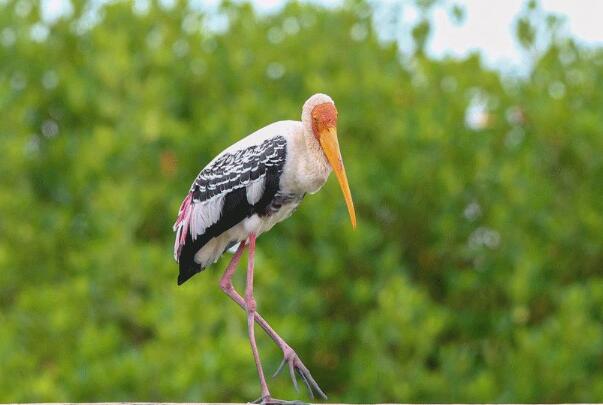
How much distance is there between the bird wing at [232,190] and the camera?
565 cm

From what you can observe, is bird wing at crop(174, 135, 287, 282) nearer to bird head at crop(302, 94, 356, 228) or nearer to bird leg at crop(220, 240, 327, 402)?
bird head at crop(302, 94, 356, 228)

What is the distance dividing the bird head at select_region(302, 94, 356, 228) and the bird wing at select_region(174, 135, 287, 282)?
172 millimetres

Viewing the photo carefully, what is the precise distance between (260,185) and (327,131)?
0.39 m

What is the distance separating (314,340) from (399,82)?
3537mm

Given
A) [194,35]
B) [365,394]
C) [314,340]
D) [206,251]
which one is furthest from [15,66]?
[206,251]

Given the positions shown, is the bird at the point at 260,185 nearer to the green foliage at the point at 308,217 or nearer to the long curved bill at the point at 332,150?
the long curved bill at the point at 332,150

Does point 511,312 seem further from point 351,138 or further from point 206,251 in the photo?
point 206,251

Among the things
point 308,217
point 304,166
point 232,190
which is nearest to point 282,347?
point 232,190

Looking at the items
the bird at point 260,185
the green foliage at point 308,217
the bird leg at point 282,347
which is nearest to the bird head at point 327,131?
the bird at point 260,185

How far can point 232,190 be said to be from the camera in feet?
18.8

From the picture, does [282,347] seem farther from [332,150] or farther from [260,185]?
[332,150]

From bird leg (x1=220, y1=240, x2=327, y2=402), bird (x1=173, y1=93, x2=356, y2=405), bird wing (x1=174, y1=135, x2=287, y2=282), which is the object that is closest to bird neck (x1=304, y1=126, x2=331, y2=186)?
bird (x1=173, y1=93, x2=356, y2=405)

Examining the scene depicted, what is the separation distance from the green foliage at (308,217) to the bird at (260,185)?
5.37 m

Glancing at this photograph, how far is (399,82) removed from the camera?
602 inches
